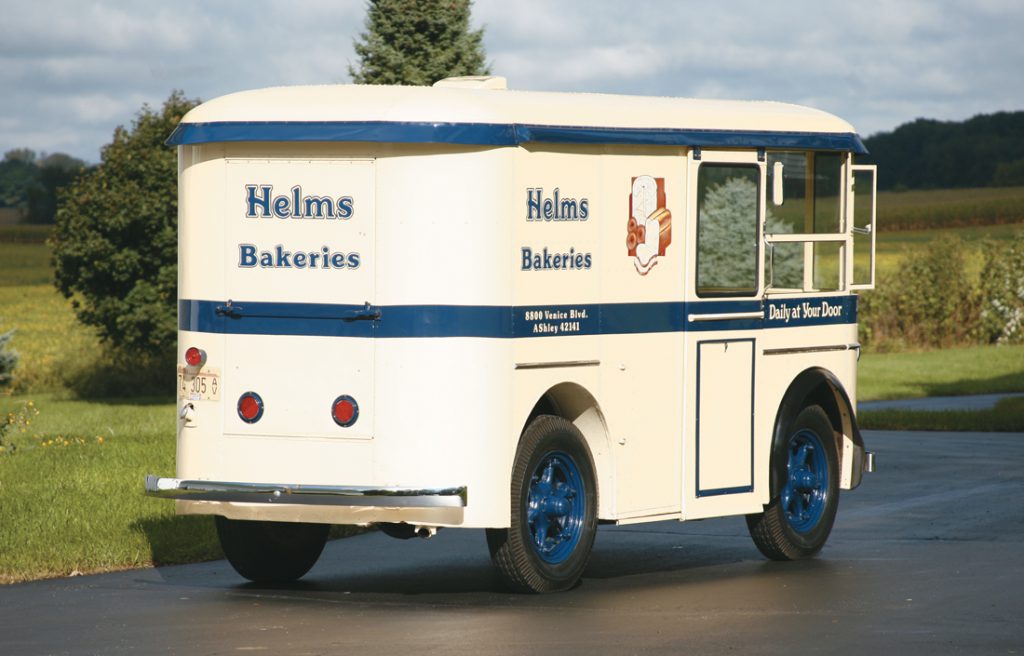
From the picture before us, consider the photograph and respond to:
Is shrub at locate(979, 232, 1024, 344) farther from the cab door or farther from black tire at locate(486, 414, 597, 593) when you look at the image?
black tire at locate(486, 414, 597, 593)

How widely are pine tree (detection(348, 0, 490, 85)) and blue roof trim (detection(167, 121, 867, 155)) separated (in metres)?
14.5

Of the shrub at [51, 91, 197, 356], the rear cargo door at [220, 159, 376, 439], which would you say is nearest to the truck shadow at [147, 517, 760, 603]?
the rear cargo door at [220, 159, 376, 439]

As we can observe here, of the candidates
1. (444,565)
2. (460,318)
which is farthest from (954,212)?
(460,318)

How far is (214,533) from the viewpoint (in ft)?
41.9

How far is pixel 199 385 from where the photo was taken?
10492 millimetres

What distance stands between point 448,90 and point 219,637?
303cm

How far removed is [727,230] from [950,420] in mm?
12785

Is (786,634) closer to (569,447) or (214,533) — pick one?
(569,447)

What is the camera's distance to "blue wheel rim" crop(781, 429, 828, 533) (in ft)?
40.3

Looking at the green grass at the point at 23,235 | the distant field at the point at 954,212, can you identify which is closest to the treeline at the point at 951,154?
the distant field at the point at 954,212

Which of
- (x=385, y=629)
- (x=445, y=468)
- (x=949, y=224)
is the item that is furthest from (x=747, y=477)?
(x=949, y=224)

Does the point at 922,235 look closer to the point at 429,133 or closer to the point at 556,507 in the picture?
the point at 556,507

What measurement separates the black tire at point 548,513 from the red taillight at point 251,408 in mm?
1373

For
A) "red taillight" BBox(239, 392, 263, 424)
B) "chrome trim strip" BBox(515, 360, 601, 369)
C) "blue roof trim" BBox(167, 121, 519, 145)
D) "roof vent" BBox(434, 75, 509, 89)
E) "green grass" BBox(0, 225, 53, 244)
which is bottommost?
"red taillight" BBox(239, 392, 263, 424)
